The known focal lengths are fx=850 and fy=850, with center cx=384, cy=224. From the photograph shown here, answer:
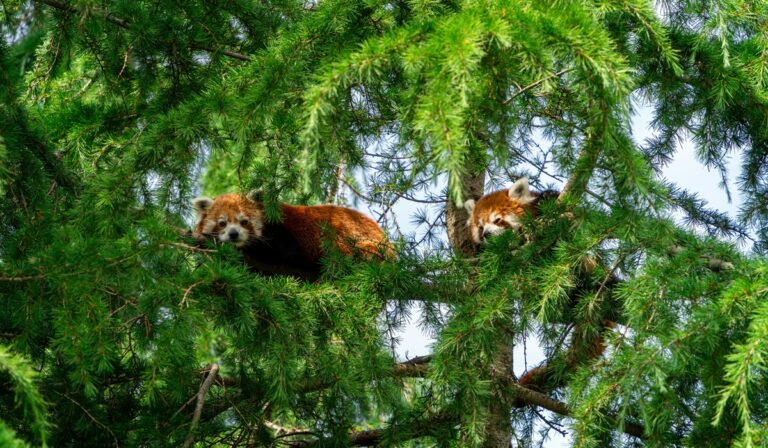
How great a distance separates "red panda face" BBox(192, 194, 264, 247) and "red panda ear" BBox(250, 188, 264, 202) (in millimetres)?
136

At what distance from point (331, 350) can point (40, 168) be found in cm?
148

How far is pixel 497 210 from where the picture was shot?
5.65m

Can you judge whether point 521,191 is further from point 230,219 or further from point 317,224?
point 230,219

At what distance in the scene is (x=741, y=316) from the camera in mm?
2803

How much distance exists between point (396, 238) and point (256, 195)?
0.92m

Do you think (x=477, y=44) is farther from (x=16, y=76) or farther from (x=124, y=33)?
(x=124, y=33)

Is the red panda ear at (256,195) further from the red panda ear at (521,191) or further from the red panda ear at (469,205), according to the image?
the red panda ear at (521,191)

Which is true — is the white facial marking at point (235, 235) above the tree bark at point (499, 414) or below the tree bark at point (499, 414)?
above

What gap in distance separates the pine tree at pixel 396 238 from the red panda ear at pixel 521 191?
2.30 ft

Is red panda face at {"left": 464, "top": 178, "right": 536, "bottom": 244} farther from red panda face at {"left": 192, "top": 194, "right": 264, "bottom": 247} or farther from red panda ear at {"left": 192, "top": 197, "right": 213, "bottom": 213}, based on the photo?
red panda ear at {"left": 192, "top": 197, "right": 213, "bottom": 213}

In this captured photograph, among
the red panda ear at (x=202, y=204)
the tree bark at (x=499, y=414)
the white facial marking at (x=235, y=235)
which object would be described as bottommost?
the tree bark at (x=499, y=414)

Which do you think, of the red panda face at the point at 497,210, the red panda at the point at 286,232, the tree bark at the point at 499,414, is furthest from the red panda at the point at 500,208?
the tree bark at the point at 499,414

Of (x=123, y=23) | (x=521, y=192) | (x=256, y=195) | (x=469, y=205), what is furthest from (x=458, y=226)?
(x=123, y=23)

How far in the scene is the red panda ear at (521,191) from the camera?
566cm
